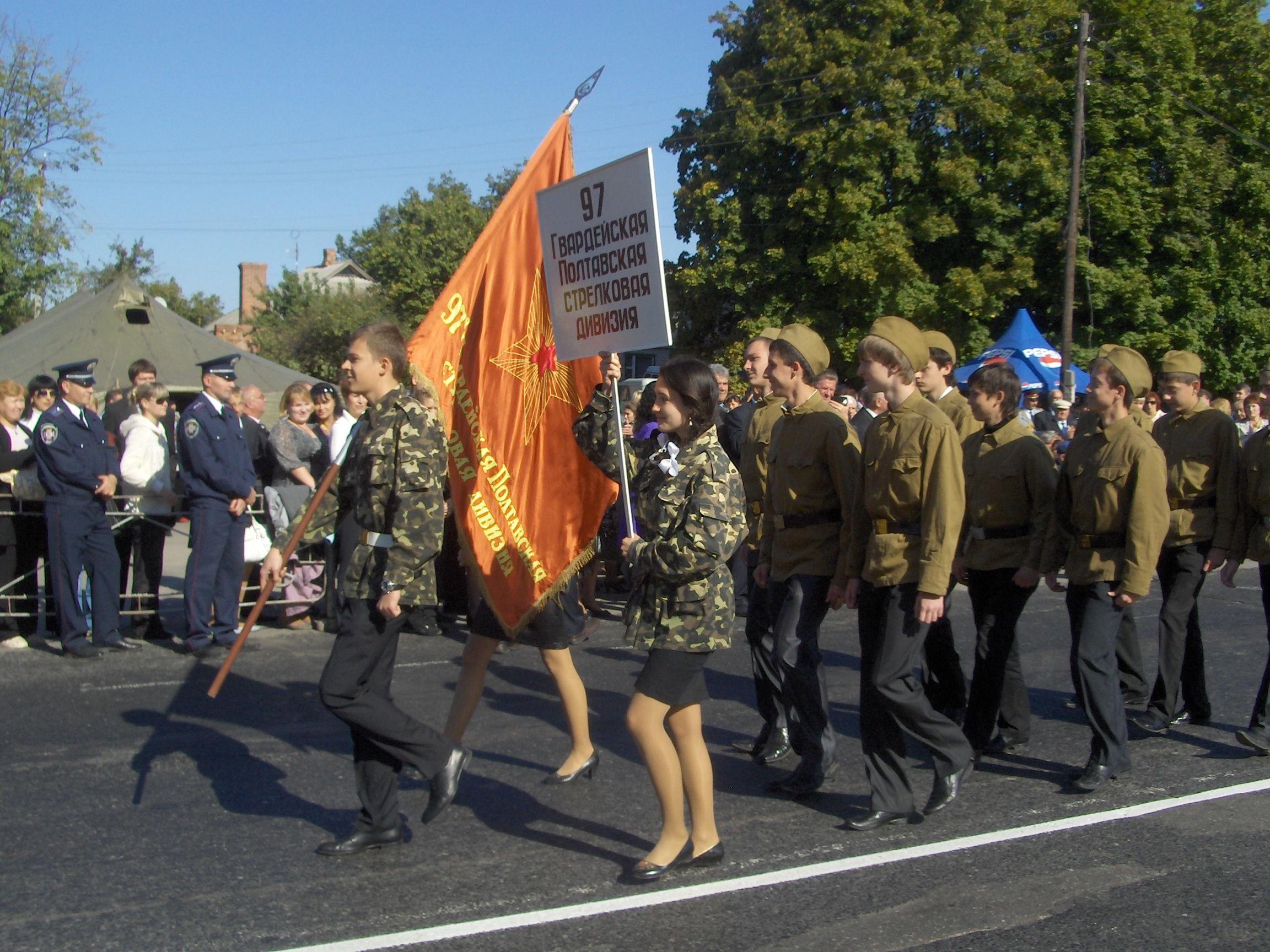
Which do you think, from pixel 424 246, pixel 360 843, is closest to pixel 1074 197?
pixel 360 843

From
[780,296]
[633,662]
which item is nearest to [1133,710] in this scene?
[633,662]

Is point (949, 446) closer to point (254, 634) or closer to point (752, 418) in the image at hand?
point (752, 418)

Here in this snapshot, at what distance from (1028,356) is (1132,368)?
16.5 m

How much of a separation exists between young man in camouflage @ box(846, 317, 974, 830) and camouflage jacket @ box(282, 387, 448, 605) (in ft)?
5.90

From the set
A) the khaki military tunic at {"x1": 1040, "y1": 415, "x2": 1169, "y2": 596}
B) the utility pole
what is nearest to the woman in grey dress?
the khaki military tunic at {"x1": 1040, "y1": 415, "x2": 1169, "y2": 596}

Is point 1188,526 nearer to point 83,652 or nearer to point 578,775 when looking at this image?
point 578,775

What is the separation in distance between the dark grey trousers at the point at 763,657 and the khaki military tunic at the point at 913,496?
857 mm

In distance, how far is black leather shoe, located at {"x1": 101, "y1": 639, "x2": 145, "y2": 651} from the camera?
324 inches

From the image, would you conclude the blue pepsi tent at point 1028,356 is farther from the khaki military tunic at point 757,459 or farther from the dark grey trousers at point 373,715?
the dark grey trousers at point 373,715

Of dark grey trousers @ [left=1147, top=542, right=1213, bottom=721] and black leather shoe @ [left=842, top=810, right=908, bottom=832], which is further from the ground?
dark grey trousers @ [left=1147, top=542, right=1213, bottom=721]

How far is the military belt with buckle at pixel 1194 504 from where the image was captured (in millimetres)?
6354

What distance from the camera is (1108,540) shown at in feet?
17.7

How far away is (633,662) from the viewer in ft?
26.6

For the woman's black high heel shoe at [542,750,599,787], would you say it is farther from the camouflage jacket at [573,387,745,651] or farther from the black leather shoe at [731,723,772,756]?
the camouflage jacket at [573,387,745,651]
